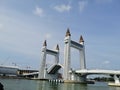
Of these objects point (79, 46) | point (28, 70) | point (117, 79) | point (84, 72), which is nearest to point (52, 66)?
point (79, 46)

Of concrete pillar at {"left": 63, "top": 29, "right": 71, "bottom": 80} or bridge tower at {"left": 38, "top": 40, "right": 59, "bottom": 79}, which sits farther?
bridge tower at {"left": 38, "top": 40, "right": 59, "bottom": 79}

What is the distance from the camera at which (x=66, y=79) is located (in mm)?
95500

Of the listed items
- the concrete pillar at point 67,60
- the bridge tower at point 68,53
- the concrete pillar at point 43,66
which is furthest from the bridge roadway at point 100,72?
the concrete pillar at point 43,66

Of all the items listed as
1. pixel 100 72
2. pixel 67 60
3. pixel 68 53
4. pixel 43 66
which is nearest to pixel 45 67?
pixel 43 66

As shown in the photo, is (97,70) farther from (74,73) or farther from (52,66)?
(52,66)

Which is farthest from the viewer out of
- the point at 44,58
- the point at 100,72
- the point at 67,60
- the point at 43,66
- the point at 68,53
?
the point at 44,58

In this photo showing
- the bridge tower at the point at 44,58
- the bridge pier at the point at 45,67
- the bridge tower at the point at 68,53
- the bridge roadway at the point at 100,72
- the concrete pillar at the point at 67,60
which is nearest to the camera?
the bridge roadway at the point at 100,72

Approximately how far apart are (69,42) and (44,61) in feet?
100

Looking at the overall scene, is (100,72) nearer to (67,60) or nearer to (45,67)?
(67,60)

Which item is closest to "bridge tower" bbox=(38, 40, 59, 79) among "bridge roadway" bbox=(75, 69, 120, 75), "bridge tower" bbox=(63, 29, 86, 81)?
"bridge tower" bbox=(63, 29, 86, 81)

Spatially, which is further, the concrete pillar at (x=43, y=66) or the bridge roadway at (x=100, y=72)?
the concrete pillar at (x=43, y=66)

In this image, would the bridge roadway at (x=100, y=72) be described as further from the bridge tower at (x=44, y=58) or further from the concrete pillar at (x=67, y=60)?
the bridge tower at (x=44, y=58)

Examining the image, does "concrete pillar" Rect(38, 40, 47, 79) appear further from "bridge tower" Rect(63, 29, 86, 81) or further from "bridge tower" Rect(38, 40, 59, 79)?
"bridge tower" Rect(63, 29, 86, 81)

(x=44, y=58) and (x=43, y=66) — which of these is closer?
(x=43, y=66)
